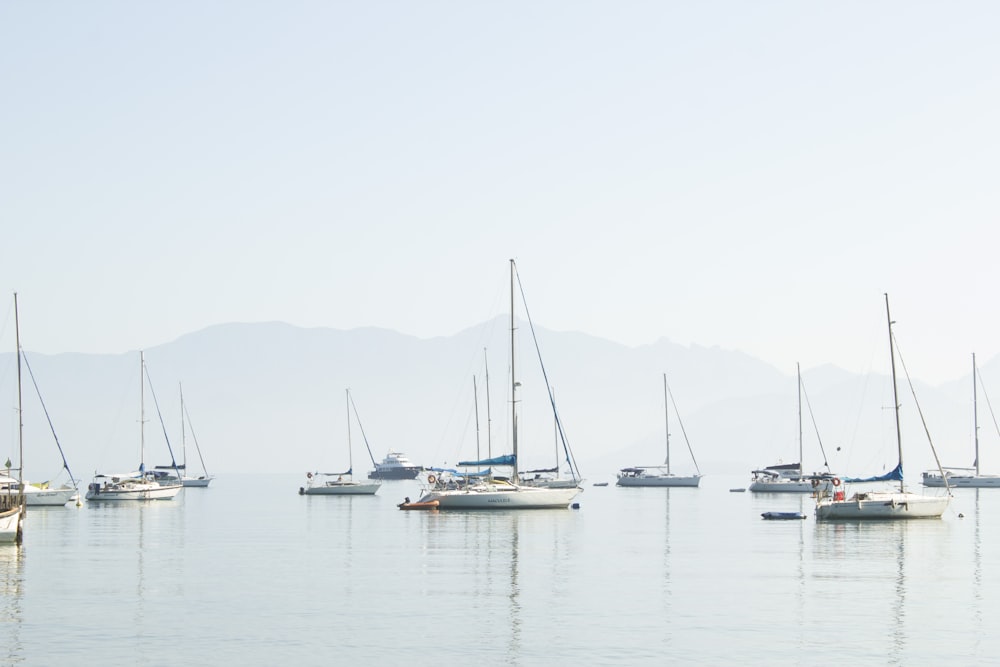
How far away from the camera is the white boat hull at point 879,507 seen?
264 ft

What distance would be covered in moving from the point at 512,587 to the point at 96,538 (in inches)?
1298

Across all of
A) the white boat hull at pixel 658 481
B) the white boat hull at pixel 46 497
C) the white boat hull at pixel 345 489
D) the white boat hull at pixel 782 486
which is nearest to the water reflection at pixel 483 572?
the white boat hull at pixel 46 497

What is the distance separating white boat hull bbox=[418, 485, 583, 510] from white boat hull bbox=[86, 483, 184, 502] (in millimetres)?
39163

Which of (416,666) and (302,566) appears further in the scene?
(302,566)

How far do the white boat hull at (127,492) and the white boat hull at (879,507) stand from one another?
6430cm

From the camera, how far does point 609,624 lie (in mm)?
37469

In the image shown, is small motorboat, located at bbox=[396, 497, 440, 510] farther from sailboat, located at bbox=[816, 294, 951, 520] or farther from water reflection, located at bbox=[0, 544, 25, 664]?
water reflection, located at bbox=[0, 544, 25, 664]

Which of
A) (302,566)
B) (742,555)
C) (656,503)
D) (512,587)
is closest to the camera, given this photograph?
(512,587)

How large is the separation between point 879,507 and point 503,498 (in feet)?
78.9

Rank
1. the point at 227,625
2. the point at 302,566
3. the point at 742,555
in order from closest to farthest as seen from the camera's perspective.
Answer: the point at 227,625
the point at 302,566
the point at 742,555

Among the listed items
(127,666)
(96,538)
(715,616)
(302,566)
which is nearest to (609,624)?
(715,616)

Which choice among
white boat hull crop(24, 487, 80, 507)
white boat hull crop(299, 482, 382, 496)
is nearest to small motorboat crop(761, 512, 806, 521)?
white boat hull crop(299, 482, 382, 496)

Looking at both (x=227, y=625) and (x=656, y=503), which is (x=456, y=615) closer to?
(x=227, y=625)

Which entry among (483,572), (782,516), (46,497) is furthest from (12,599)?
(46,497)
